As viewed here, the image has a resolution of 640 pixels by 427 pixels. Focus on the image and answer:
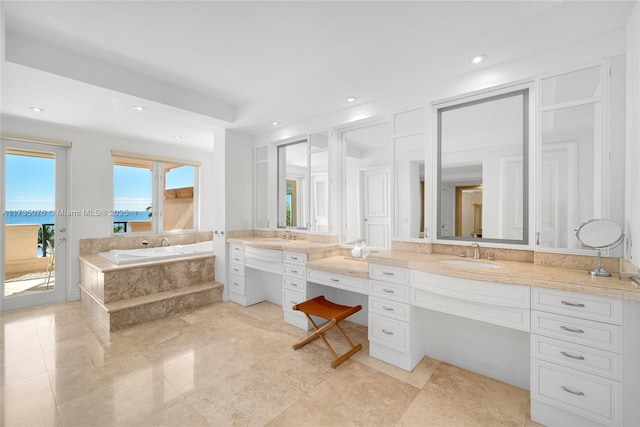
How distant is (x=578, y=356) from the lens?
1542 millimetres

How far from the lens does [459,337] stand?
2.29 meters

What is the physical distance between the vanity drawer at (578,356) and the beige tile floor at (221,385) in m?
0.46

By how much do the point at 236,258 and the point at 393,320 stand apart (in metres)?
2.42

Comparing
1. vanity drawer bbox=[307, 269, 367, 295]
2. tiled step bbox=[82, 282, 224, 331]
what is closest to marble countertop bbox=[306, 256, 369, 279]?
vanity drawer bbox=[307, 269, 367, 295]

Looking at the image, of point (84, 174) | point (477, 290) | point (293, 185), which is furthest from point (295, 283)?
point (84, 174)

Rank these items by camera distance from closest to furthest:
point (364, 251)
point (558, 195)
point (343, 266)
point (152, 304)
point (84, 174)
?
1. point (558, 195)
2. point (343, 266)
3. point (364, 251)
4. point (152, 304)
5. point (84, 174)

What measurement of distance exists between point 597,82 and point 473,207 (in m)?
1.14

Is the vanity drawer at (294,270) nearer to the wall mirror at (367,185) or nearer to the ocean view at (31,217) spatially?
the wall mirror at (367,185)

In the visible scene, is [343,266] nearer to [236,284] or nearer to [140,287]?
[236,284]

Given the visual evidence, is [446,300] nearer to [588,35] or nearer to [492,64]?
[492,64]

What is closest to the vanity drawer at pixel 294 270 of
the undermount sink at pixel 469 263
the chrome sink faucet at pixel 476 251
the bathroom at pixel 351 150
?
the bathroom at pixel 351 150

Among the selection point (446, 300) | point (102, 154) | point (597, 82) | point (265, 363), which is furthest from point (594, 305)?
point (102, 154)

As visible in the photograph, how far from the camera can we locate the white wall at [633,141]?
1.55m

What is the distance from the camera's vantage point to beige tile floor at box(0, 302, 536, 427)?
174 centimetres
